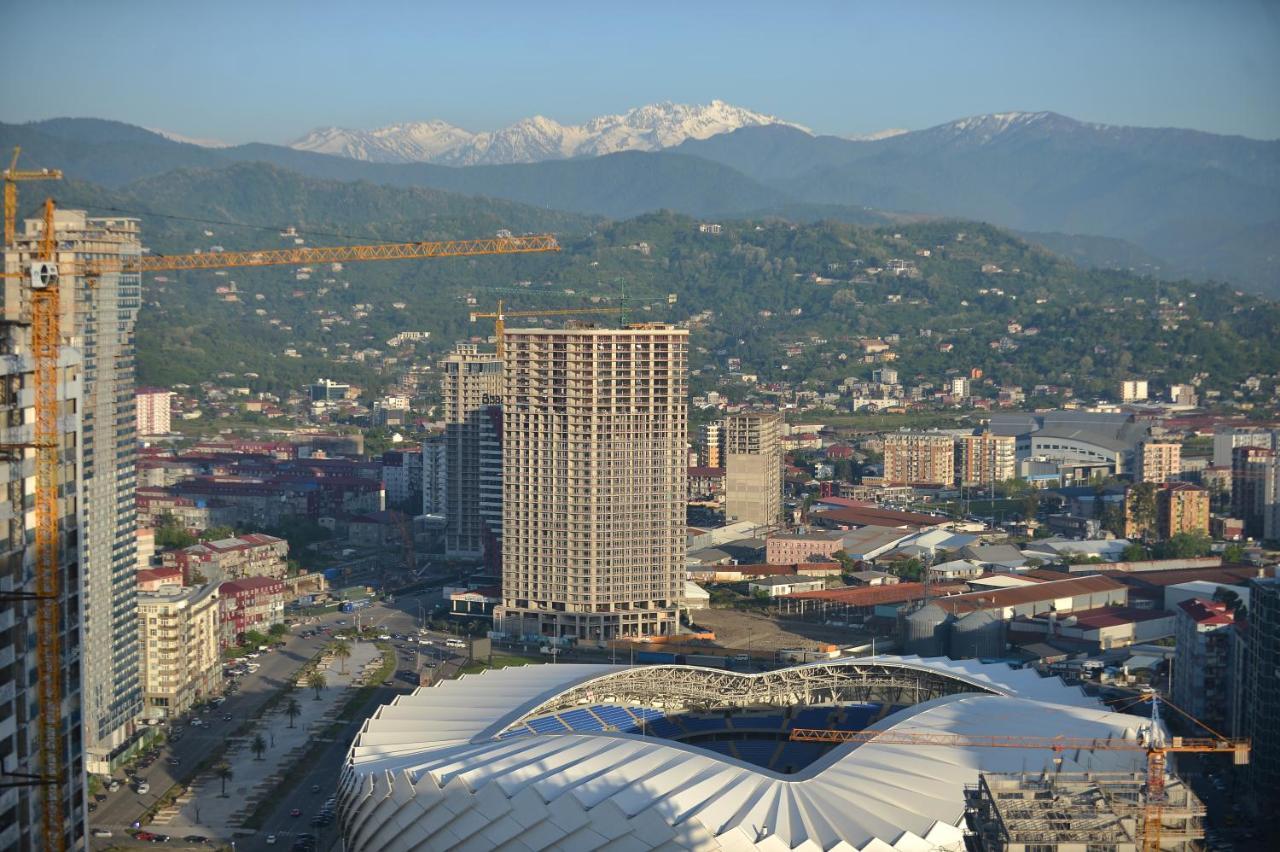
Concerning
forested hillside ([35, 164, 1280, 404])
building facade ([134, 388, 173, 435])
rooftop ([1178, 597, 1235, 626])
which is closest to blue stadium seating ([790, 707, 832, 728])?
rooftop ([1178, 597, 1235, 626])

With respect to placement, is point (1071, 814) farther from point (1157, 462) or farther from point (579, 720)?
point (1157, 462)

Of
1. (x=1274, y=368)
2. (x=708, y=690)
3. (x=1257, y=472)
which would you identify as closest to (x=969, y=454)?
(x=1257, y=472)

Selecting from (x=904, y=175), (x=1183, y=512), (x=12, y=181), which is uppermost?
(x=904, y=175)

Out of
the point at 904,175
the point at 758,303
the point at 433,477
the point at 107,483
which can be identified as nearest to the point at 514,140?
the point at 904,175

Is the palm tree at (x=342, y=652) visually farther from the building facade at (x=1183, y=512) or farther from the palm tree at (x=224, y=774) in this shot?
the building facade at (x=1183, y=512)

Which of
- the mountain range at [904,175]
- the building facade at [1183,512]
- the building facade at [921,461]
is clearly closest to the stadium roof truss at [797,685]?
the building facade at [1183,512]

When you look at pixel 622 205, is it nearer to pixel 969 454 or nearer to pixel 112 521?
pixel 969 454
